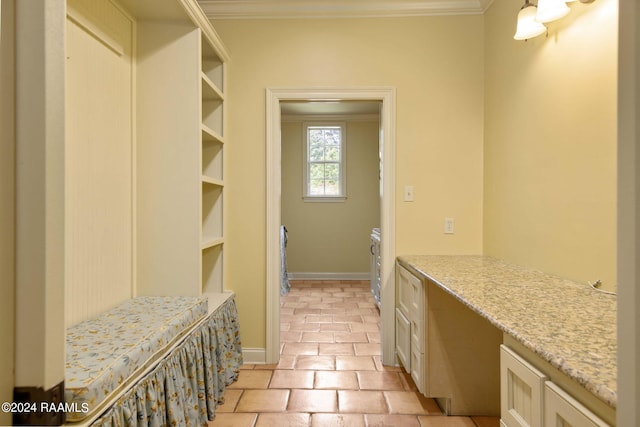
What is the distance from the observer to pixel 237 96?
9.67 ft

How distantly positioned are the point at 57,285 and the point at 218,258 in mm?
1924

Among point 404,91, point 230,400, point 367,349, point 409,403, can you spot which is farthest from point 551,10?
point 230,400

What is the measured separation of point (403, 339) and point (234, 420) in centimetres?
119

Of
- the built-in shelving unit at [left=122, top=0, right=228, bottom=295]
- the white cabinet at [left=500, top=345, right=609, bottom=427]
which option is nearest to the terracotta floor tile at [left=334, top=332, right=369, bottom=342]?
the built-in shelving unit at [left=122, top=0, right=228, bottom=295]

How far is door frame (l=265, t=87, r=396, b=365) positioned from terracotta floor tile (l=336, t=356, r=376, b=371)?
12 centimetres

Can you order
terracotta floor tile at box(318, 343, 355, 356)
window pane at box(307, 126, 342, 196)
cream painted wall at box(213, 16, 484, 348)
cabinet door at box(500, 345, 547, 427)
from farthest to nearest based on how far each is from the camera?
window pane at box(307, 126, 342, 196), terracotta floor tile at box(318, 343, 355, 356), cream painted wall at box(213, 16, 484, 348), cabinet door at box(500, 345, 547, 427)

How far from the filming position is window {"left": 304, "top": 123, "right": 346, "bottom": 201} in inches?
249

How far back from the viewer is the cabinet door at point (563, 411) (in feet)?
2.78

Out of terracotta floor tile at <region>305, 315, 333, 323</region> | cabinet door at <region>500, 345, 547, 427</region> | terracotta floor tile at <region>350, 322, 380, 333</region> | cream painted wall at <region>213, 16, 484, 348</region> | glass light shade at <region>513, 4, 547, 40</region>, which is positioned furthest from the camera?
terracotta floor tile at <region>305, 315, 333, 323</region>

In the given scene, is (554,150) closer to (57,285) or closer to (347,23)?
(347,23)

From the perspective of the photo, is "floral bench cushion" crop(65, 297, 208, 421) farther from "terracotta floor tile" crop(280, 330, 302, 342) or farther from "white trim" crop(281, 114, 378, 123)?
"white trim" crop(281, 114, 378, 123)

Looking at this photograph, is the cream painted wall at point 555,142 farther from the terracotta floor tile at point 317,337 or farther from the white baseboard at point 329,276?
the white baseboard at point 329,276

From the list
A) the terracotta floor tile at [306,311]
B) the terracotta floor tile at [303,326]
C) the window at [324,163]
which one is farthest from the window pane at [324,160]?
the terracotta floor tile at [303,326]

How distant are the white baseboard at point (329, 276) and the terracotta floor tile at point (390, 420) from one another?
4121 mm
